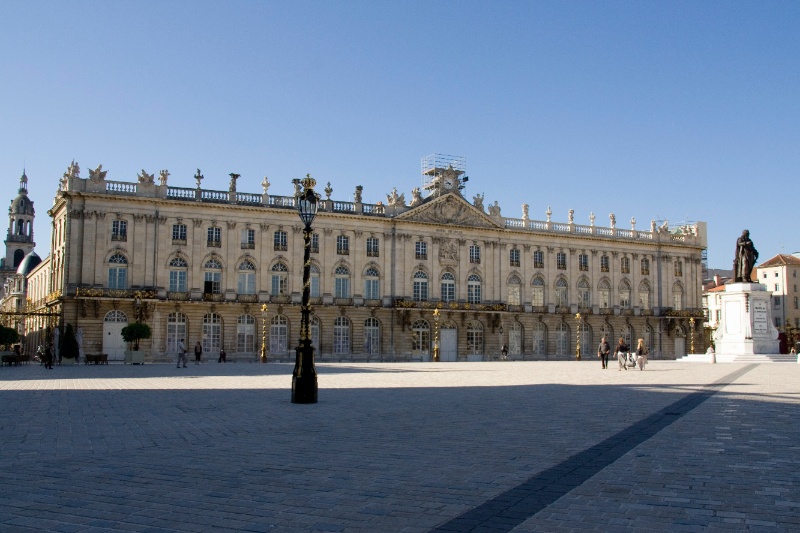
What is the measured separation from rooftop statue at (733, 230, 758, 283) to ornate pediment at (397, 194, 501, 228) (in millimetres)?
21539

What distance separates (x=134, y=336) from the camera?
43000mm

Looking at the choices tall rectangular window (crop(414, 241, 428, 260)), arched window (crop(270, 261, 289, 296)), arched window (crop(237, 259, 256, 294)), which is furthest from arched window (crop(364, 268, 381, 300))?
arched window (crop(237, 259, 256, 294))

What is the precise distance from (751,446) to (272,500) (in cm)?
646

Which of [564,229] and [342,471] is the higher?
[564,229]

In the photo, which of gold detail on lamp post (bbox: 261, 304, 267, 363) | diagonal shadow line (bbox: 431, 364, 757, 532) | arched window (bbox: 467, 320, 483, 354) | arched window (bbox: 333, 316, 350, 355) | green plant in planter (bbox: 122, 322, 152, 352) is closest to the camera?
diagonal shadow line (bbox: 431, 364, 757, 532)

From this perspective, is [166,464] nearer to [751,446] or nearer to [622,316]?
[751,446]

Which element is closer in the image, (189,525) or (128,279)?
(189,525)

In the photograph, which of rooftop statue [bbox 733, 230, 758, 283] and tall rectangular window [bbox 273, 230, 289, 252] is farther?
tall rectangular window [bbox 273, 230, 289, 252]

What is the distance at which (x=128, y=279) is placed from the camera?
49906 millimetres

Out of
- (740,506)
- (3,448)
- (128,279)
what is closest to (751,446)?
(740,506)

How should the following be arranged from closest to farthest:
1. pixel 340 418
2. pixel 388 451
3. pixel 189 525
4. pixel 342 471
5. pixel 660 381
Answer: pixel 189 525 < pixel 342 471 < pixel 388 451 < pixel 340 418 < pixel 660 381

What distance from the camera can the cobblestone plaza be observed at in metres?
6.36

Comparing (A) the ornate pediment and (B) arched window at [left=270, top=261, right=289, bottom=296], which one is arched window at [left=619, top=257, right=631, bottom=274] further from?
(B) arched window at [left=270, top=261, right=289, bottom=296]

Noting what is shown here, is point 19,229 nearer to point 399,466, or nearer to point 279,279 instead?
point 279,279
